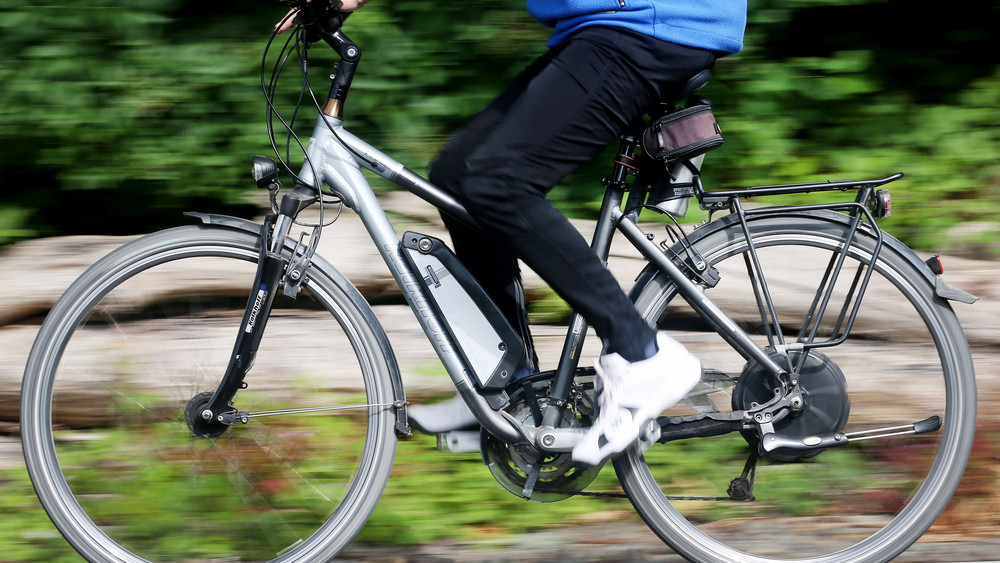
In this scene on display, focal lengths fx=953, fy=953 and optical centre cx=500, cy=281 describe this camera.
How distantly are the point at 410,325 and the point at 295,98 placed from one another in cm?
116

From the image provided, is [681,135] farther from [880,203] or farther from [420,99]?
[420,99]

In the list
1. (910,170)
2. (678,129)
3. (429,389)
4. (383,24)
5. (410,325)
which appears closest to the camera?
(678,129)

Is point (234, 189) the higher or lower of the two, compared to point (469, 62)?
lower

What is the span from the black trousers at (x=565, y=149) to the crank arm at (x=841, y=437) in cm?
44

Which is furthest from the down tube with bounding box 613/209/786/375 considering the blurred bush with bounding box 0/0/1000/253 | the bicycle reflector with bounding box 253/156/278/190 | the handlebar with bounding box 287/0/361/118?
the blurred bush with bounding box 0/0/1000/253

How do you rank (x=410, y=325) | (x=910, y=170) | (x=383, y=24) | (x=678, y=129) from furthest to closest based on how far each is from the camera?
(x=910, y=170)
(x=383, y=24)
(x=410, y=325)
(x=678, y=129)

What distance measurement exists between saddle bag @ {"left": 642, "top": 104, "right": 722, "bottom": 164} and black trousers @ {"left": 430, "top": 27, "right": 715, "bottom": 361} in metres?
0.06

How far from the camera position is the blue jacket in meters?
2.29

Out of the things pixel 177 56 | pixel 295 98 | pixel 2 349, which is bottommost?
pixel 2 349

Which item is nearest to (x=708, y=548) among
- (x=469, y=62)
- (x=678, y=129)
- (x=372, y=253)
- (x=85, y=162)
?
(x=678, y=129)

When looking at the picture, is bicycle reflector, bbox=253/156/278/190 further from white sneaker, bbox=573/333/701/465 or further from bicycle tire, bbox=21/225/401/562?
white sneaker, bbox=573/333/701/465

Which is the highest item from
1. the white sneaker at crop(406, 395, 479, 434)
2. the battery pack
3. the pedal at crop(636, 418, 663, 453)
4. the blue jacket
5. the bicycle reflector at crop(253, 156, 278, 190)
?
the blue jacket

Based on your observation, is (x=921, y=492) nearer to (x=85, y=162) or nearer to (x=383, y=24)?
(x=383, y=24)

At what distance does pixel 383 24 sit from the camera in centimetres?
396
